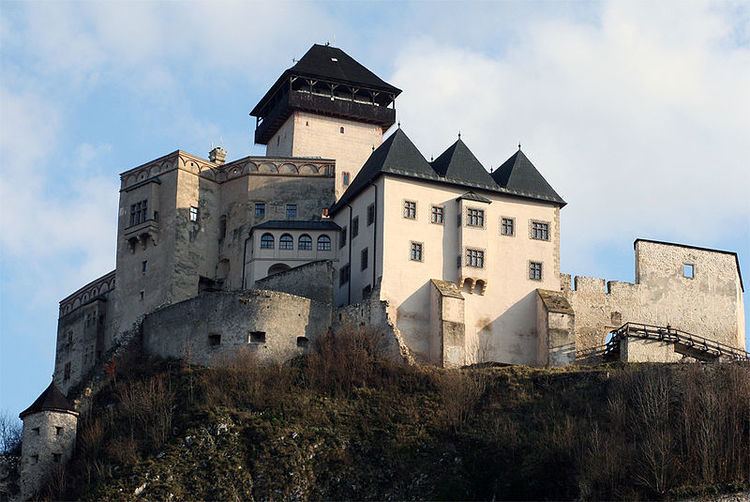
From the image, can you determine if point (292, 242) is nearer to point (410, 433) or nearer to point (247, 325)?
point (247, 325)

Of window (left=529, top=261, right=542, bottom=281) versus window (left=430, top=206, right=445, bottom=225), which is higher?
window (left=430, top=206, right=445, bottom=225)

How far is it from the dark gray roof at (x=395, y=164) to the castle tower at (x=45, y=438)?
16479 mm

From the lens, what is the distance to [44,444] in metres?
65.4

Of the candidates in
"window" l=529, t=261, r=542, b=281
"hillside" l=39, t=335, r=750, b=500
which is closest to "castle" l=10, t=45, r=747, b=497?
"window" l=529, t=261, r=542, b=281

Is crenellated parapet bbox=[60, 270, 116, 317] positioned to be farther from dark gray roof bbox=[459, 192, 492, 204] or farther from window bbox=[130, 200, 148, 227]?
dark gray roof bbox=[459, 192, 492, 204]

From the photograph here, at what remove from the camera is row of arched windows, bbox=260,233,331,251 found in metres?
75.1

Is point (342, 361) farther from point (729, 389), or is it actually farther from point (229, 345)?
point (729, 389)

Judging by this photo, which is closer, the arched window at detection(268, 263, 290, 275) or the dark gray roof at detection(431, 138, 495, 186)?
the dark gray roof at detection(431, 138, 495, 186)

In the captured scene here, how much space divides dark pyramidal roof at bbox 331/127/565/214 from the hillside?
849 cm

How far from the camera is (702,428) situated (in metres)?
59.4

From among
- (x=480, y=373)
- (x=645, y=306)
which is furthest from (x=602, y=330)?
(x=480, y=373)

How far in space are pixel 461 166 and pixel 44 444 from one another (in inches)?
874

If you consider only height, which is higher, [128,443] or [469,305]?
[469,305]

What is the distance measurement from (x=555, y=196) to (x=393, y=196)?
7.97 metres
